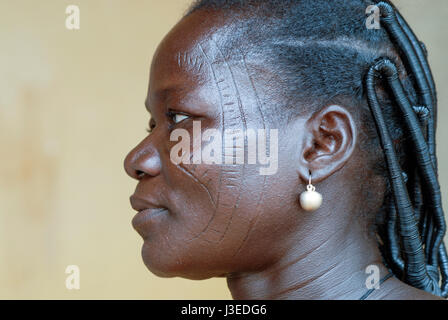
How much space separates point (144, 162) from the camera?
1226 millimetres

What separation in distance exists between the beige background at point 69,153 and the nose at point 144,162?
51.1 inches

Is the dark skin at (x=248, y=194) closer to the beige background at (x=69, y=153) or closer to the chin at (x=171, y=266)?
the chin at (x=171, y=266)

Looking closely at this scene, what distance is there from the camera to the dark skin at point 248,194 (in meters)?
1.15

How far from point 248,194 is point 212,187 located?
2.9 inches

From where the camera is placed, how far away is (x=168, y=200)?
1191 millimetres

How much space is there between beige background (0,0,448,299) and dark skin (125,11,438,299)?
4.27ft

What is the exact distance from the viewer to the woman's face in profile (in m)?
1.15

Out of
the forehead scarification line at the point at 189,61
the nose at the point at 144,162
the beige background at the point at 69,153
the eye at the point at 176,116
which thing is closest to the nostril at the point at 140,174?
the nose at the point at 144,162

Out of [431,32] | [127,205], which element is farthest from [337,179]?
[127,205]

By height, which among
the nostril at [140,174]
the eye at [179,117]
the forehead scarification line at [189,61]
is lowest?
the nostril at [140,174]

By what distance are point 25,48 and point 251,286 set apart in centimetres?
171
